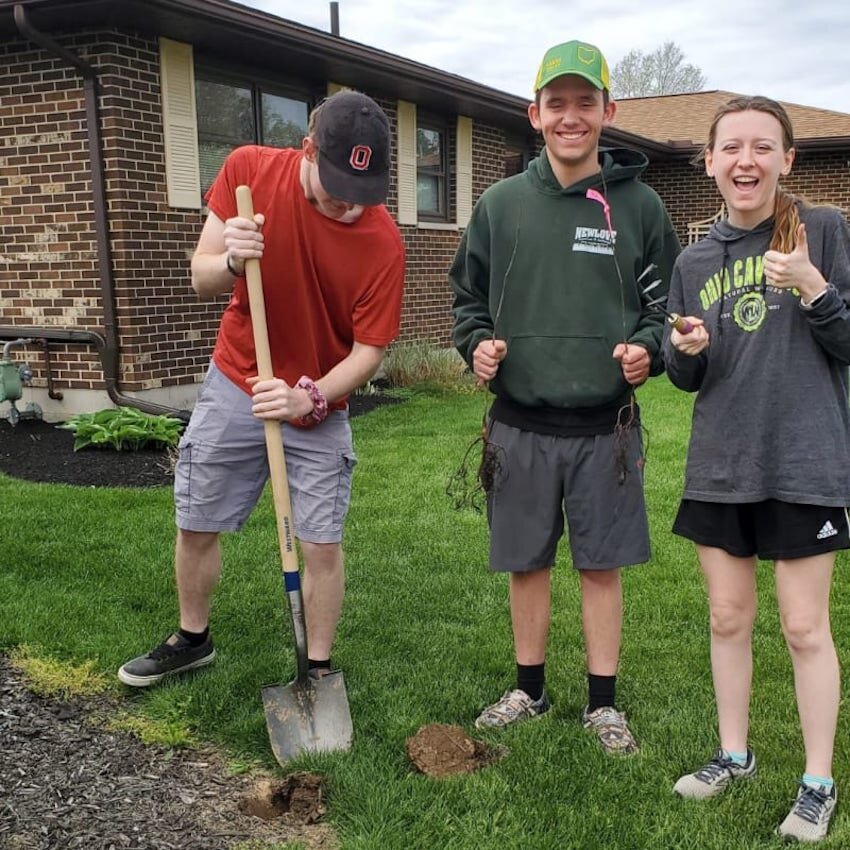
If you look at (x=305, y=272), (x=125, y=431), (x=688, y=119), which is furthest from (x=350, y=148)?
(x=688, y=119)

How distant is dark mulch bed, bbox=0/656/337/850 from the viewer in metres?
2.47

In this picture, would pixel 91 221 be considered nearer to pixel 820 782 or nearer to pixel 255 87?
pixel 255 87

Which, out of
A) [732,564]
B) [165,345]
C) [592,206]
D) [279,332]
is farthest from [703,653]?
[165,345]

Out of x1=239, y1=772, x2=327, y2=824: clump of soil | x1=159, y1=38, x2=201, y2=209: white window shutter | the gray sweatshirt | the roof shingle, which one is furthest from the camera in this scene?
the roof shingle

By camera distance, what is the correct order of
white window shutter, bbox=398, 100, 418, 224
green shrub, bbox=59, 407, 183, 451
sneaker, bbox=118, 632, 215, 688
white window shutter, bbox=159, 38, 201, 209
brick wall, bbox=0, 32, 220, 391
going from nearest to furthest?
sneaker, bbox=118, 632, 215, 688 < green shrub, bbox=59, 407, 183, 451 < brick wall, bbox=0, 32, 220, 391 < white window shutter, bbox=159, 38, 201, 209 < white window shutter, bbox=398, 100, 418, 224

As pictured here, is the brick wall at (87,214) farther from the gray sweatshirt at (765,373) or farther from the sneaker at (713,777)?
the sneaker at (713,777)

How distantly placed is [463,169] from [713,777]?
34.8ft

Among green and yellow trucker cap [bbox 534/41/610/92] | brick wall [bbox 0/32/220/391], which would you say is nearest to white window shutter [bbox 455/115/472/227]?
brick wall [bbox 0/32/220/391]

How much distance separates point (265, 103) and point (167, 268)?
2340 millimetres

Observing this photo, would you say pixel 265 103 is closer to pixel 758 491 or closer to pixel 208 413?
pixel 208 413

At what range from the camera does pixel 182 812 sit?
2.59m

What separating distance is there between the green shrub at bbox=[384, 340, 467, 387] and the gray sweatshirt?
7.93 metres

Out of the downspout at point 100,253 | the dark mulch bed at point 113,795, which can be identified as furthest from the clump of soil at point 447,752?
the downspout at point 100,253

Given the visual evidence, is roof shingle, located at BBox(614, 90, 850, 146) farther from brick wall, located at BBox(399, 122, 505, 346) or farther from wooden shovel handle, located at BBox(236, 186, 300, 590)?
wooden shovel handle, located at BBox(236, 186, 300, 590)
